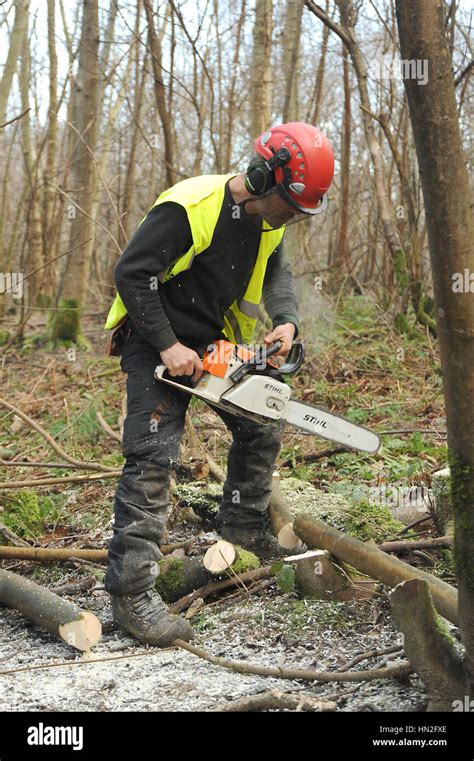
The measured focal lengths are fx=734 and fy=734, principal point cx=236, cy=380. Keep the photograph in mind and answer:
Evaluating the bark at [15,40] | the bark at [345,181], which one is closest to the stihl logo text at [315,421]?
the bark at [345,181]

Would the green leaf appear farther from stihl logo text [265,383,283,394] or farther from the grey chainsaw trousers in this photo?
stihl logo text [265,383,283,394]

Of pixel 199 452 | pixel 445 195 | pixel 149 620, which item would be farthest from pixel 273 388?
pixel 199 452

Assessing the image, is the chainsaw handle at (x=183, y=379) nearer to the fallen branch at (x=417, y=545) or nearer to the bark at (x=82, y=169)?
the fallen branch at (x=417, y=545)

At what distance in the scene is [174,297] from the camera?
3.12 metres

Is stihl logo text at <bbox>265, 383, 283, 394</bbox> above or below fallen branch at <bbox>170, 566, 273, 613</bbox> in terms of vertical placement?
above

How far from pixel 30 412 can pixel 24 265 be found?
5.93 m

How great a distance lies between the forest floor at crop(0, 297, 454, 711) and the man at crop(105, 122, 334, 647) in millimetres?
294

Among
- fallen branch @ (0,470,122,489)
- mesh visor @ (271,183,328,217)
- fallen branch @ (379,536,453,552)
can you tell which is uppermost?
mesh visor @ (271,183,328,217)

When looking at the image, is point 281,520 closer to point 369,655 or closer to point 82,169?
point 369,655

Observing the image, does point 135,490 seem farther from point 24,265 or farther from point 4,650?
point 24,265

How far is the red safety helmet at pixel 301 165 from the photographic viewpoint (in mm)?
2918

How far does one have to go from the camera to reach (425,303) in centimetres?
741

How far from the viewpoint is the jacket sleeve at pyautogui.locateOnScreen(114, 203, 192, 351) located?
113 inches

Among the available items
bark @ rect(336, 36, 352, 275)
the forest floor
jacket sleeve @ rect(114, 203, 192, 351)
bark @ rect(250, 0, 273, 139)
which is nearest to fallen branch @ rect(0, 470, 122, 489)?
the forest floor
